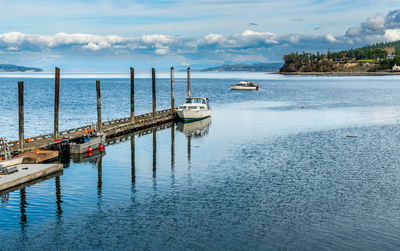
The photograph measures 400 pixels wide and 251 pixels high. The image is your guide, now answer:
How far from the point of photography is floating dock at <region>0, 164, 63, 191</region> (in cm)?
2891

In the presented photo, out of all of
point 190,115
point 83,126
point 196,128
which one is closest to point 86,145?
point 83,126

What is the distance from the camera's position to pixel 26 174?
30969mm

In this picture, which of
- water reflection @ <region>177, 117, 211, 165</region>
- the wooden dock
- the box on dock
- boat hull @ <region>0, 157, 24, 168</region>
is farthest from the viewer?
water reflection @ <region>177, 117, 211, 165</region>

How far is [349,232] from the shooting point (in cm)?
2136

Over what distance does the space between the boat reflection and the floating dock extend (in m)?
23.8

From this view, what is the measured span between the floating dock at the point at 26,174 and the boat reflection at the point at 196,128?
23.8 metres

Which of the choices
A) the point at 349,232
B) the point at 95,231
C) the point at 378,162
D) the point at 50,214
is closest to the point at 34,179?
the point at 50,214

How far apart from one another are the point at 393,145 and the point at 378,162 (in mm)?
9899

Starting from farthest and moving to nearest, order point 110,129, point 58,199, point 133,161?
1. point 110,129
2. point 133,161
3. point 58,199

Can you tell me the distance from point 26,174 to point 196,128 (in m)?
33.1

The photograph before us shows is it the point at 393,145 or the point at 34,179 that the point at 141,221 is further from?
the point at 393,145

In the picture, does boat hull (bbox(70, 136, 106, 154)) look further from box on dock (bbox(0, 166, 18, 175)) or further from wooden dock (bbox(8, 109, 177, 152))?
box on dock (bbox(0, 166, 18, 175))

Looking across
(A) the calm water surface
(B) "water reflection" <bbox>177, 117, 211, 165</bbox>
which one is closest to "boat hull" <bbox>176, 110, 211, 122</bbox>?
(B) "water reflection" <bbox>177, 117, 211, 165</bbox>

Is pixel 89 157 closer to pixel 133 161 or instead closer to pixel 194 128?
pixel 133 161
